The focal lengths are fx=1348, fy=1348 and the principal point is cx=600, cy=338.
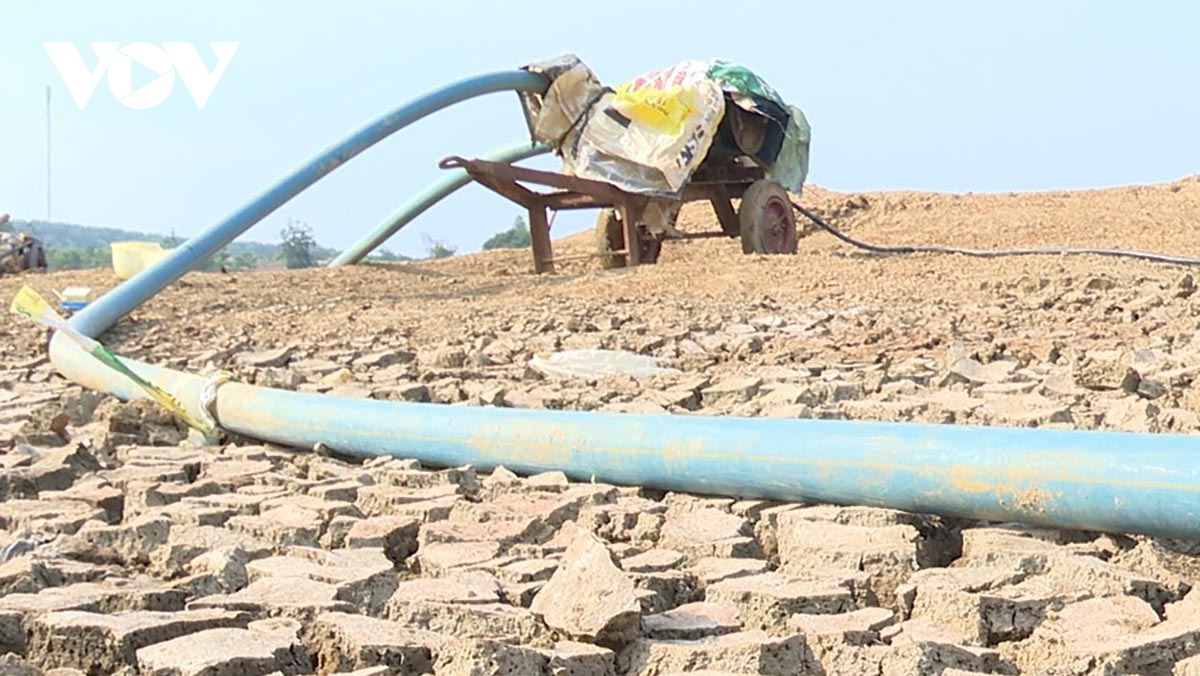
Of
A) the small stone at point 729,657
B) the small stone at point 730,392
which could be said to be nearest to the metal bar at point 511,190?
the small stone at point 730,392

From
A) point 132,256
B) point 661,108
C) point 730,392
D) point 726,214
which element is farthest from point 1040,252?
point 132,256

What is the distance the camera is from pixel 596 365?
4.64 metres

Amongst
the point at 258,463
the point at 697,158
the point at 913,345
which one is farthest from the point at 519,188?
the point at 258,463

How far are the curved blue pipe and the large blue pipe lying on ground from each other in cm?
302

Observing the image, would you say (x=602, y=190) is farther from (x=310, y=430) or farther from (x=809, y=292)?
(x=310, y=430)

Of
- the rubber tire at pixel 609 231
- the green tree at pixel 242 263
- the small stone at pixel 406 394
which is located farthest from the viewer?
the green tree at pixel 242 263

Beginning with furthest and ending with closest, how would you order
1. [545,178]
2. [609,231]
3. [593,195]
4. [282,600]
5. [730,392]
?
[609,231], [593,195], [545,178], [730,392], [282,600]

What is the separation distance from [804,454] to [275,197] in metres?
5.96

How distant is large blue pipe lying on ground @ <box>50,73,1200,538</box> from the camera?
2.00m

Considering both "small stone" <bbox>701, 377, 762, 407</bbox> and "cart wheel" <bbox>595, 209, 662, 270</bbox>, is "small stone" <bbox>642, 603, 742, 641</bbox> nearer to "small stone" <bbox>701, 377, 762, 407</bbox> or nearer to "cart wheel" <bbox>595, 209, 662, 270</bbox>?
"small stone" <bbox>701, 377, 762, 407</bbox>

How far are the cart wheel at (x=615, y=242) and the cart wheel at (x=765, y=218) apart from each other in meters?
0.63

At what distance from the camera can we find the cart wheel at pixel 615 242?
9180 mm

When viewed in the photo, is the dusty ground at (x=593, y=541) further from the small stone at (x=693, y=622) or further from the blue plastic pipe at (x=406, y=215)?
the blue plastic pipe at (x=406, y=215)

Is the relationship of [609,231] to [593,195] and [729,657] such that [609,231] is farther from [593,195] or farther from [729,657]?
[729,657]
